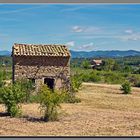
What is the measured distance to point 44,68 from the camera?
23891mm

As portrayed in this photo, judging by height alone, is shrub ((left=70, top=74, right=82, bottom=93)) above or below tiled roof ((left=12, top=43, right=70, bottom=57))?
below

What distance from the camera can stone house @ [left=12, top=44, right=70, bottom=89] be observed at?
23.6 meters

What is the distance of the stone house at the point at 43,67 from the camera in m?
23.6

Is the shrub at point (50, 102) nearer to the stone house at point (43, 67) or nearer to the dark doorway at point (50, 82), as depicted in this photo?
the stone house at point (43, 67)

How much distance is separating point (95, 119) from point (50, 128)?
289 cm

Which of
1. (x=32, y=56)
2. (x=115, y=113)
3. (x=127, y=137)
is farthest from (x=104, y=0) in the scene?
(x=32, y=56)

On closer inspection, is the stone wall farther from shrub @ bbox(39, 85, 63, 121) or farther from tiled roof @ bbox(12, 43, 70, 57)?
shrub @ bbox(39, 85, 63, 121)

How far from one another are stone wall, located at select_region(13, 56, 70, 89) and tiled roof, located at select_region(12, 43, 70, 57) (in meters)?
0.22

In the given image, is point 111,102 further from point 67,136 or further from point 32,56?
point 67,136

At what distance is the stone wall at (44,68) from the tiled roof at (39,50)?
22 centimetres

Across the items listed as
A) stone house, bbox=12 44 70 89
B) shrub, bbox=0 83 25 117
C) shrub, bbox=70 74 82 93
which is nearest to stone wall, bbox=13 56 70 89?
stone house, bbox=12 44 70 89

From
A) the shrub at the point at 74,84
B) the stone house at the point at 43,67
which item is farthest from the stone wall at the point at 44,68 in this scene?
the shrub at the point at 74,84

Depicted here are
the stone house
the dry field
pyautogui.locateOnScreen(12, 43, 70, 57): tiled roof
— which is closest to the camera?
the dry field

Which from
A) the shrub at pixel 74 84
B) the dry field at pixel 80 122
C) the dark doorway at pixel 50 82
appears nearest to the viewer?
the dry field at pixel 80 122
